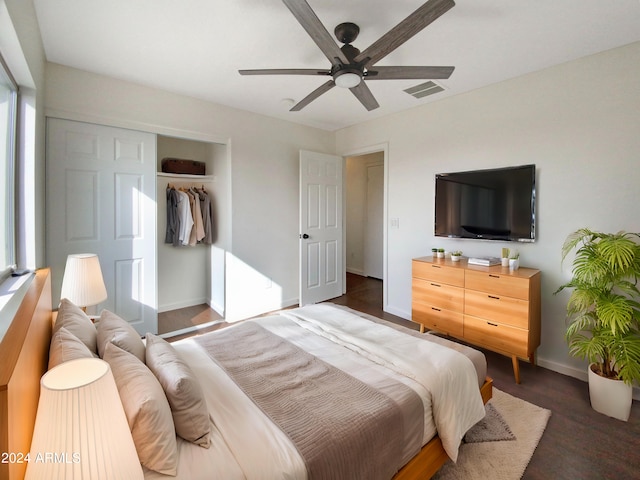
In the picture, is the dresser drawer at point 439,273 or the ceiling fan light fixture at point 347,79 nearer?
the ceiling fan light fixture at point 347,79

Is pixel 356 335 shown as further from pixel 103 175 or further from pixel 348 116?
pixel 348 116

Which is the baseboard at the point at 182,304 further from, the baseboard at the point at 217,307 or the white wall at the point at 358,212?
the white wall at the point at 358,212

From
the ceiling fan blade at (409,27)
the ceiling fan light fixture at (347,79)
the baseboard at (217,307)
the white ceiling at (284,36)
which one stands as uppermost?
the white ceiling at (284,36)

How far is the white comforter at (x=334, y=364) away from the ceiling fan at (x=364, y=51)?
1.58 metres

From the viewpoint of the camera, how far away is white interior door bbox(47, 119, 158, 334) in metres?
2.56

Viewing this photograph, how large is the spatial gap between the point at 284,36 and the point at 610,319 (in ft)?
9.27

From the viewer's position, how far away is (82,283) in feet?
6.35

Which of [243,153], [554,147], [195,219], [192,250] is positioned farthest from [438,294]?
[192,250]

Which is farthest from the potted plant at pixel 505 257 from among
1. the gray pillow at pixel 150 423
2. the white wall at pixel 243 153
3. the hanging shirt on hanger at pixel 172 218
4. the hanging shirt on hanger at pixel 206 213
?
the hanging shirt on hanger at pixel 172 218

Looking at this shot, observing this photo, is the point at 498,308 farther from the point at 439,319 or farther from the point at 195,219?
the point at 195,219

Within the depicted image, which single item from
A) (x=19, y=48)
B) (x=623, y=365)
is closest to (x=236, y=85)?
(x=19, y=48)

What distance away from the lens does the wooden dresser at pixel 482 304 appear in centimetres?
237

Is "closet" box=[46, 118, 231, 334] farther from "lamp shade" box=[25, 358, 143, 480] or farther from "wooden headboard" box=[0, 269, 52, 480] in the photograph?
"lamp shade" box=[25, 358, 143, 480]

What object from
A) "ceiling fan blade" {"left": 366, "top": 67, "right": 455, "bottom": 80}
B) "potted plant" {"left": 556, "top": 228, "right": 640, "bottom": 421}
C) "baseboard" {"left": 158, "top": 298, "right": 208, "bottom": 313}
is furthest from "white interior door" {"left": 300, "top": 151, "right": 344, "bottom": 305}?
"potted plant" {"left": 556, "top": 228, "right": 640, "bottom": 421}
